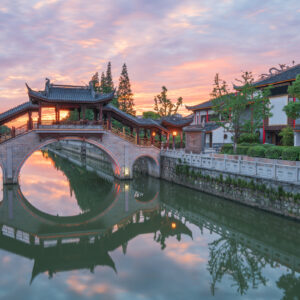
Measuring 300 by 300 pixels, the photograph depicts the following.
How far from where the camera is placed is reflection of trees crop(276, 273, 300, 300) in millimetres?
7737

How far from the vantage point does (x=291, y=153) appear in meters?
16.2

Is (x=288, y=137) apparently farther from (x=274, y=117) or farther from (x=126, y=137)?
(x=126, y=137)

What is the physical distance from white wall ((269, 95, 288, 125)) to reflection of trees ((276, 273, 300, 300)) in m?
17.9

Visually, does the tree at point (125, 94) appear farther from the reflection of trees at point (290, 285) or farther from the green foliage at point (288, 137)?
the reflection of trees at point (290, 285)

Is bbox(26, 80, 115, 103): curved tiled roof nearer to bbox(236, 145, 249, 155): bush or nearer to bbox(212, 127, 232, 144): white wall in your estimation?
bbox(236, 145, 249, 155): bush

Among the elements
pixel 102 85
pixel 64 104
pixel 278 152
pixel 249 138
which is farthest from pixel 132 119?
pixel 102 85

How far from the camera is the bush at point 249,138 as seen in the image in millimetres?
25516

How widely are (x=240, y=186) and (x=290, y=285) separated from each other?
7.76 metres

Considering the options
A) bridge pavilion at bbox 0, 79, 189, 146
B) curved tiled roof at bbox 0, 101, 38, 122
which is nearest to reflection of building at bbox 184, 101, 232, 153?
bridge pavilion at bbox 0, 79, 189, 146

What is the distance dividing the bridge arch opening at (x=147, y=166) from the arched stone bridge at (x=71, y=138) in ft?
1.37

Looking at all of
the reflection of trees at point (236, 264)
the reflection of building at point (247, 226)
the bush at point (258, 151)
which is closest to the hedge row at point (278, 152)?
the bush at point (258, 151)

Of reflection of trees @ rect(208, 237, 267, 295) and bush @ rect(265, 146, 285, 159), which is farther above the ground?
bush @ rect(265, 146, 285, 159)

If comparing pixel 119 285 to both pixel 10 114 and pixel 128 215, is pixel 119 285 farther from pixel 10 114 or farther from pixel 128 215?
pixel 10 114

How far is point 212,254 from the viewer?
34.3 feet
